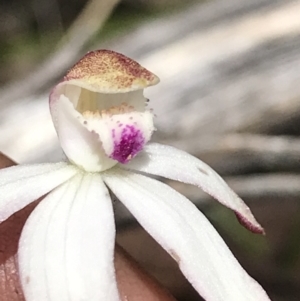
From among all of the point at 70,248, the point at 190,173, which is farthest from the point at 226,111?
the point at 70,248

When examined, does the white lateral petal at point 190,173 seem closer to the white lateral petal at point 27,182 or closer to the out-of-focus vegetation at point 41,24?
the white lateral petal at point 27,182

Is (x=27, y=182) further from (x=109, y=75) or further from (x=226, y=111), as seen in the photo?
(x=226, y=111)

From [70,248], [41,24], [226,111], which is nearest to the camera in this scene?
[70,248]

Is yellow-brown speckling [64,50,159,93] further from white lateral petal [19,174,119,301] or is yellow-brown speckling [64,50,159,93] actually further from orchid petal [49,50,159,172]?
white lateral petal [19,174,119,301]

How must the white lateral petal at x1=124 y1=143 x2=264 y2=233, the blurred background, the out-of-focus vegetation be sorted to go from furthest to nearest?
the out-of-focus vegetation
the blurred background
the white lateral petal at x1=124 y1=143 x2=264 y2=233

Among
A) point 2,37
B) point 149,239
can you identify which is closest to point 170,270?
point 149,239

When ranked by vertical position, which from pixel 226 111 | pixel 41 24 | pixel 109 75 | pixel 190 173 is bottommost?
pixel 226 111

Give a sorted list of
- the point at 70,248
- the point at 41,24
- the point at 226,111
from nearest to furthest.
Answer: the point at 70,248, the point at 226,111, the point at 41,24

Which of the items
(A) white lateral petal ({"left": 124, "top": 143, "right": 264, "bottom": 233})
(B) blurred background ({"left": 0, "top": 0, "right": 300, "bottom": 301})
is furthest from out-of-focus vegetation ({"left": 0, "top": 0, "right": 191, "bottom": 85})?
(A) white lateral petal ({"left": 124, "top": 143, "right": 264, "bottom": 233})
